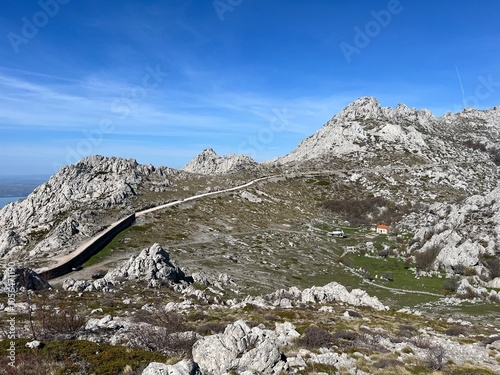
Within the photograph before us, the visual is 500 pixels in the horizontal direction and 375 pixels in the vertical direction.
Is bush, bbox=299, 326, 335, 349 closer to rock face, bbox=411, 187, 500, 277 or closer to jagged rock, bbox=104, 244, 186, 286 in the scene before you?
jagged rock, bbox=104, 244, 186, 286

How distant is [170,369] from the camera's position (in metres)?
13.6

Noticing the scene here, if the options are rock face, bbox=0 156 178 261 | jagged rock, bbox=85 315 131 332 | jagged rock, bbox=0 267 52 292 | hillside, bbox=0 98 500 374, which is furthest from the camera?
rock face, bbox=0 156 178 261

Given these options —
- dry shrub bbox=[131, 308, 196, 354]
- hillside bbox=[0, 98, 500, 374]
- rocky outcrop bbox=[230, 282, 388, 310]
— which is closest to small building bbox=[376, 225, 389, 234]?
hillside bbox=[0, 98, 500, 374]

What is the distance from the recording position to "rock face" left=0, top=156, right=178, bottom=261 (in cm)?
7650

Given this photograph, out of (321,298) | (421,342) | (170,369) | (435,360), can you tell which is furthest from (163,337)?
(321,298)

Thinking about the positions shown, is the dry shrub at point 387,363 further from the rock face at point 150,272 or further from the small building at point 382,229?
the small building at point 382,229

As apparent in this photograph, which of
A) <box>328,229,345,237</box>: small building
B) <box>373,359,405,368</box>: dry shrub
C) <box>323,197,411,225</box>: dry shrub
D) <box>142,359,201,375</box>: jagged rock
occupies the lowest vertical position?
<box>373,359,405,368</box>: dry shrub

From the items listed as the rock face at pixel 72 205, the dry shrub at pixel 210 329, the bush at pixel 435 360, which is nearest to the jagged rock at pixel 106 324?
the dry shrub at pixel 210 329

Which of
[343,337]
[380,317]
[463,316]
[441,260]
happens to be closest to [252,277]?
[380,317]

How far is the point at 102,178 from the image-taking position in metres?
133

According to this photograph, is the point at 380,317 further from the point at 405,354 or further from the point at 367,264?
the point at 367,264

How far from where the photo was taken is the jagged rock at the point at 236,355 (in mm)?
17422

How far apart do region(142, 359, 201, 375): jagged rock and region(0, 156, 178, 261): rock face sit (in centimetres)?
6196

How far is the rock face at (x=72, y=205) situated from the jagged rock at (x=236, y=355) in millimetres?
58865
